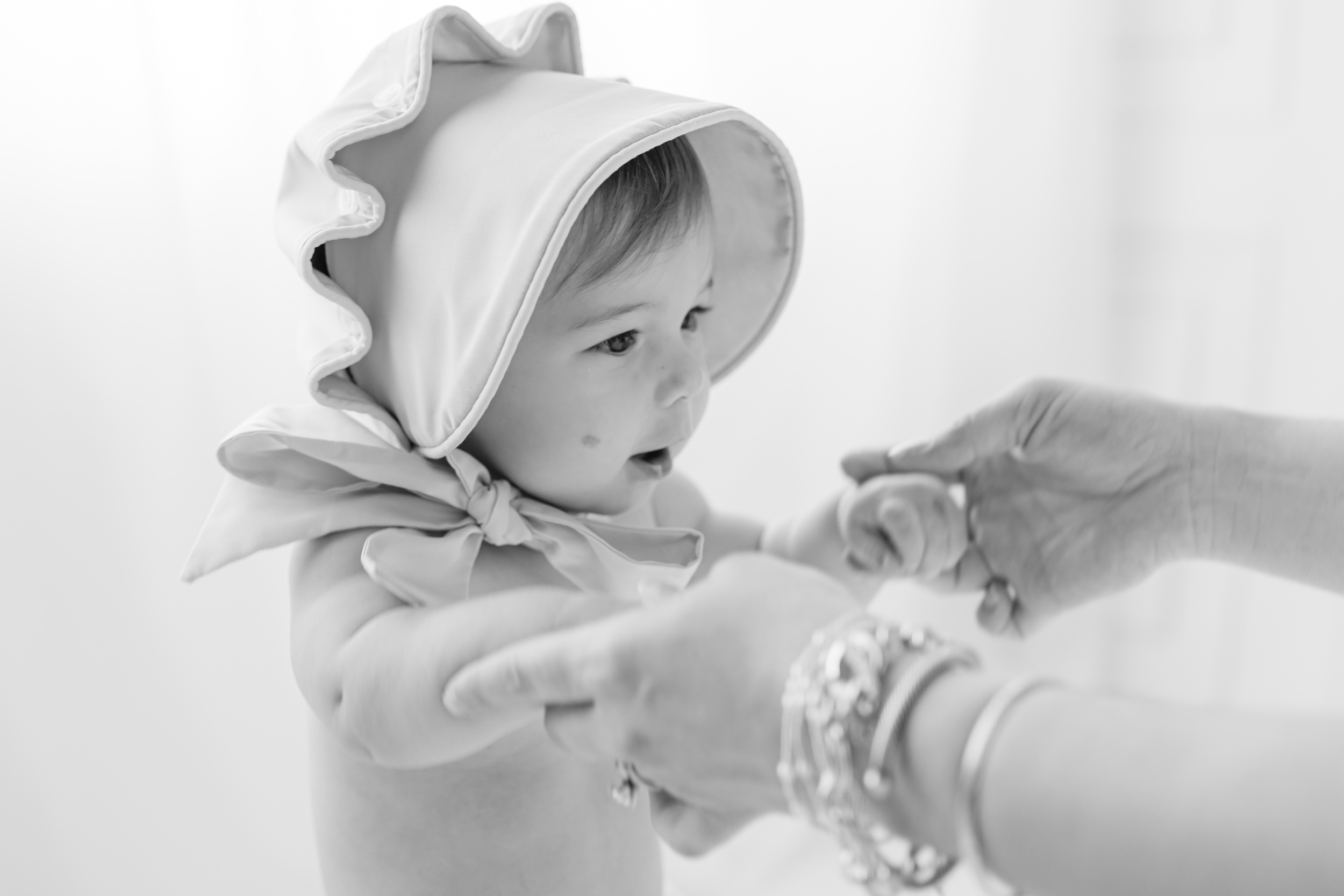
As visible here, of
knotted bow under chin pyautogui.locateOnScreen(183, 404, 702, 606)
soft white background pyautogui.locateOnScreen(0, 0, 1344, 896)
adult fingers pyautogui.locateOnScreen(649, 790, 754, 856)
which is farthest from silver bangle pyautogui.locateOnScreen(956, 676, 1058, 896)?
soft white background pyautogui.locateOnScreen(0, 0, 1344, 896)

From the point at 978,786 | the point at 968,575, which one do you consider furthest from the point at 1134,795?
the point at 968,575

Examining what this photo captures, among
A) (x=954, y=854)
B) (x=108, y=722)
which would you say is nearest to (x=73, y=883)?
(x=108, y=722)

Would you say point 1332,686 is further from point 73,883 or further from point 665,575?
point 73,883

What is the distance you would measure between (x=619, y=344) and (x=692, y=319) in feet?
0.29

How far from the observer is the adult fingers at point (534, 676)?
21.2 inches

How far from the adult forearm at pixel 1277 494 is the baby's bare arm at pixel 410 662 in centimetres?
56

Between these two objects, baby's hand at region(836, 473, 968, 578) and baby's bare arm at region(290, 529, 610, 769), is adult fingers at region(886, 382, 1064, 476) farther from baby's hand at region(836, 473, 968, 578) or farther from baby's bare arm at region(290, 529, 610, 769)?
baby's bare arm at region(290, 529, 610, 769)

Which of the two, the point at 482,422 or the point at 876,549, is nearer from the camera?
the point at 482,422

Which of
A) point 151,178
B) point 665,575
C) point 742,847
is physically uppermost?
point 151,178

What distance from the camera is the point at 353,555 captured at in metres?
0.78

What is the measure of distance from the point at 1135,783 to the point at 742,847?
97cm

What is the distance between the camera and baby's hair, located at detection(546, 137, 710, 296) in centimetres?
78

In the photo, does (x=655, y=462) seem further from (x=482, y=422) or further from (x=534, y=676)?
(x=534, y=676)

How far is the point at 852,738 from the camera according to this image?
1.62ft
